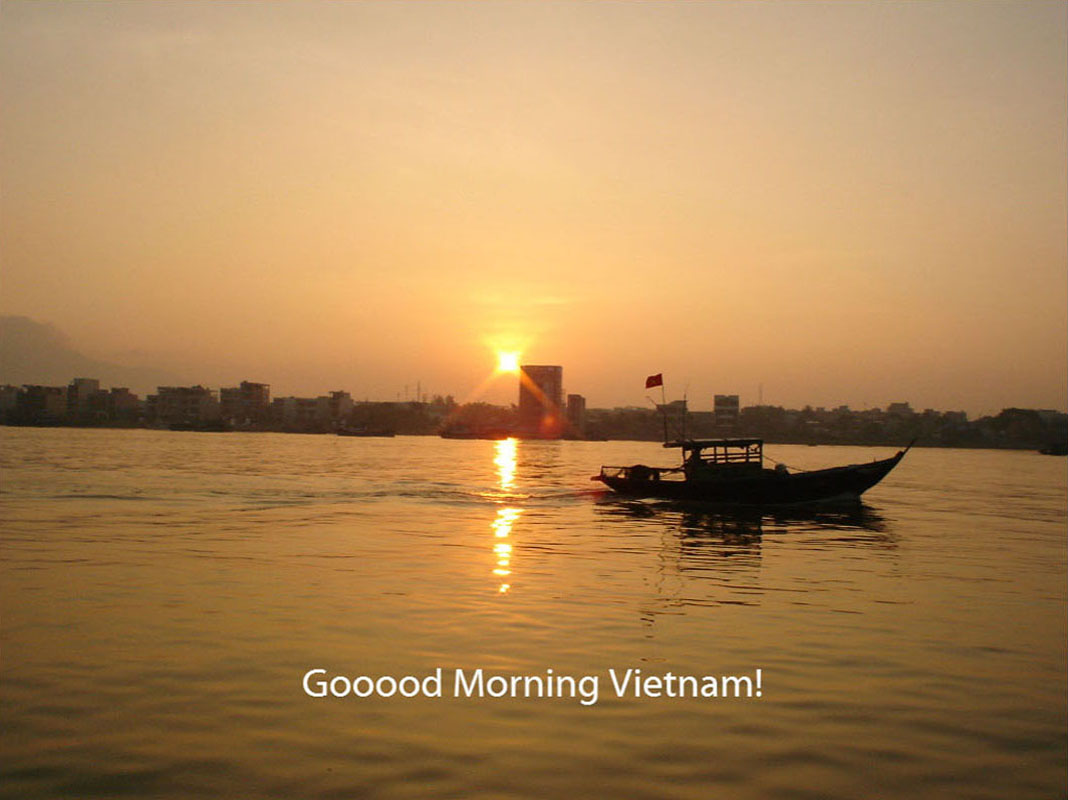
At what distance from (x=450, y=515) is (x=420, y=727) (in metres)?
34.6

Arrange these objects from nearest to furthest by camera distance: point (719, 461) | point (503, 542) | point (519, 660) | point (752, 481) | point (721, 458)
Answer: point (519, 660) → point (503, 542) → point (752, 481) → point (719, 461) → point (721, 458)

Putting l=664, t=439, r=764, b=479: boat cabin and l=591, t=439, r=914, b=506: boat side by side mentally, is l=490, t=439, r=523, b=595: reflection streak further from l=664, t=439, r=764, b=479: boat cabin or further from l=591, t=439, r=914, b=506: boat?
l=664, t=439, r=764, b=479: boat cabin

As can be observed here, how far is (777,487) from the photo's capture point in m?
50.5

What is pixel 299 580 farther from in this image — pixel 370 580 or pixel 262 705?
pixel 262 705

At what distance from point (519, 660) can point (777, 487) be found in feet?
123

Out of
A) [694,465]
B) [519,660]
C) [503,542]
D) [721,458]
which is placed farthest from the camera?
[721,458]

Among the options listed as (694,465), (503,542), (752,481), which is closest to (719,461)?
(694,465)

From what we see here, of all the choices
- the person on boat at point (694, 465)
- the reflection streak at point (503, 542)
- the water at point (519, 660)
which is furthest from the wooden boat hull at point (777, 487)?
the water at point (519, 660)

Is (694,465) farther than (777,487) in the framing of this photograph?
Yes

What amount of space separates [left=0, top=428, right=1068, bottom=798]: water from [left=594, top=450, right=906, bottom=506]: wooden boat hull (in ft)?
46.1

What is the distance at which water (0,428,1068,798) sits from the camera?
10.5 meters

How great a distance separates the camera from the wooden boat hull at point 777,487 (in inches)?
1994

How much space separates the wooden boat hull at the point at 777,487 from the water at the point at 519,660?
46.1 ft

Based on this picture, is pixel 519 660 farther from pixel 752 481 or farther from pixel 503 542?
pixel 752 481
